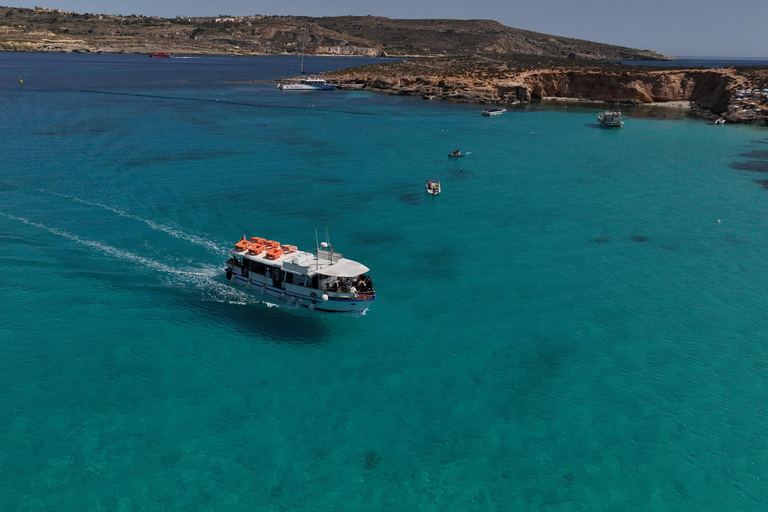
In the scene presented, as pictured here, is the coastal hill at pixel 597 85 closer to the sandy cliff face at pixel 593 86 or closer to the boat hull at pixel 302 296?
the sandy cliff face at pixel 593 86

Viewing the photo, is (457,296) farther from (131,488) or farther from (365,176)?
(365,176)

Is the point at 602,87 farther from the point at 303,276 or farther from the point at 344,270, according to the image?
the point at 303,276

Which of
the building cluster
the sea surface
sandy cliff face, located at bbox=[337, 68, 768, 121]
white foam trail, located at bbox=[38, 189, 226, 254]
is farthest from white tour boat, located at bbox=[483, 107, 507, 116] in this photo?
white foam trail, located at bbox=[38, 189, 226, 254]

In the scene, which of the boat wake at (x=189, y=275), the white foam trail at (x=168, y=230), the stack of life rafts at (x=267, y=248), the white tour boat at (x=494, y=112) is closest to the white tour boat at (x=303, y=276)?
the stack of life rafts at (x=267, y=248)

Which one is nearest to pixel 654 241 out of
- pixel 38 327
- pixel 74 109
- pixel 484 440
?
pixel 484 440

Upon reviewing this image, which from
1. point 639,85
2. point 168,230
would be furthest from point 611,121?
point 168,230
